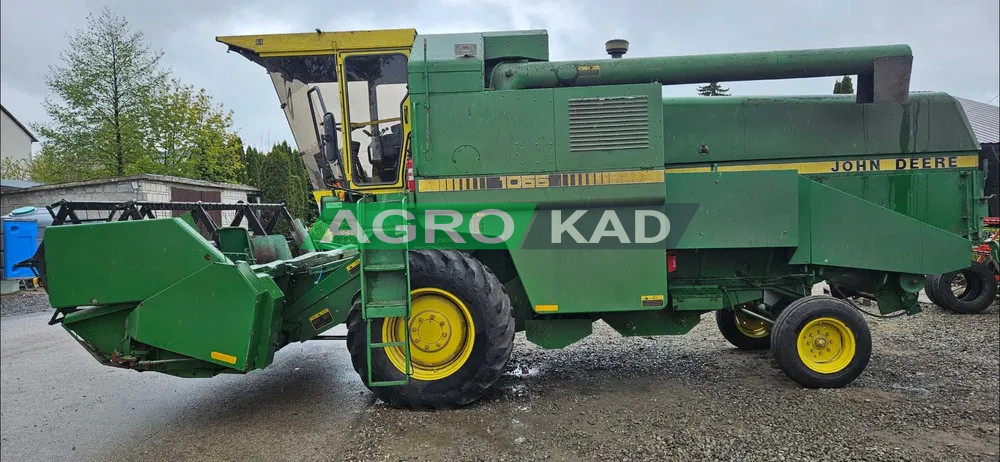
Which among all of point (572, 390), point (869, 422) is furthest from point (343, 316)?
point (869, 422)

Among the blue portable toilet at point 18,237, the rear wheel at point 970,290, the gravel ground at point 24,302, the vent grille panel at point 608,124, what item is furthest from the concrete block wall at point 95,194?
the rear wheel at point 970,290

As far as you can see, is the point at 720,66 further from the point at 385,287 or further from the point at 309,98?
the point at 309,98

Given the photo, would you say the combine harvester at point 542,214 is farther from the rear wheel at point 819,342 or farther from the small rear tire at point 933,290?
the small rear tire at point 933,290

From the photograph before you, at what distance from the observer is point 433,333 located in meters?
4.02

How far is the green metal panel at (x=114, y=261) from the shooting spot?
372cm

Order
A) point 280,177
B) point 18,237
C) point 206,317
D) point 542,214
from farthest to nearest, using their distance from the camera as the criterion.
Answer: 1. point 280,177
2. point 18,237
3. point 542,214
4. point 206,317

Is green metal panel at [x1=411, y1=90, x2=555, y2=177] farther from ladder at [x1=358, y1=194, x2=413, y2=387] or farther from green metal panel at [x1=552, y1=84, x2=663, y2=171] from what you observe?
ladder at [x1=358, y1=194, x2=413, y2=387]

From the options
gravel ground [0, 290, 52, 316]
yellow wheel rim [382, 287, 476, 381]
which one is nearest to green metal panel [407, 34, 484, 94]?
yellow wheel rim [382, 287, 476, 381]

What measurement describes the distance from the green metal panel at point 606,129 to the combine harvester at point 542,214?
0.05 ft

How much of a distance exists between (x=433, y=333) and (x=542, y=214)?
1150 mm

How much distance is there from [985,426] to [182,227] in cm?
533

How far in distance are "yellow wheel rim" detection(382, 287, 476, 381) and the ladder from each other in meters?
0.11

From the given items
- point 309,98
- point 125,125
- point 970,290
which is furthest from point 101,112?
point 970,290

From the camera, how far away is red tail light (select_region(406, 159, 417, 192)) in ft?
13.2
